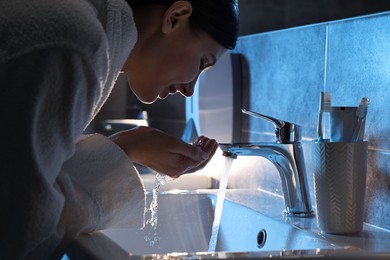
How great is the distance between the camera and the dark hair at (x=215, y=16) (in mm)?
948

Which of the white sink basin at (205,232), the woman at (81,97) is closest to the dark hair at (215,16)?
the woman at (81,97)

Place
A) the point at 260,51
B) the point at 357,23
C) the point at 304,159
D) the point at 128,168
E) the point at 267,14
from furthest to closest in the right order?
the point at 267,14, the point at 260,51, the point at 304,159, the point at 357,23, the point at 128,168

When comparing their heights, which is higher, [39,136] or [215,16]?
[215,16]

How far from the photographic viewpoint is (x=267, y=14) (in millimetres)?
1711

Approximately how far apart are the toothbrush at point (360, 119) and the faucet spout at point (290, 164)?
0.20m

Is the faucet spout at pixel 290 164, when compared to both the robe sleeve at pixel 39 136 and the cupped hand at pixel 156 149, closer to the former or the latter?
the cupped hand at pixel 156 149

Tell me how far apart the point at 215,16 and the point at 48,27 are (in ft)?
1.03

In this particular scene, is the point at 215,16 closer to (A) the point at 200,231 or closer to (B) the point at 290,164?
(B) the point at 290,164

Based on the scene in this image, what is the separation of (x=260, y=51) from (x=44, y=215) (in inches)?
36.5

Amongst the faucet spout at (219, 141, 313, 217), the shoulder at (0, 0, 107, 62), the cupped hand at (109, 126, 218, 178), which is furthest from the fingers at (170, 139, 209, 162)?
the shoulder at (0, 0, 107, 62)

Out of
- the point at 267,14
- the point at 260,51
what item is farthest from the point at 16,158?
the point at 267,14

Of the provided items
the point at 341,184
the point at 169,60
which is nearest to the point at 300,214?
the point at 341,184

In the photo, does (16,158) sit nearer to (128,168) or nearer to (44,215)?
(44,215)

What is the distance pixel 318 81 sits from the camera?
129 cm
